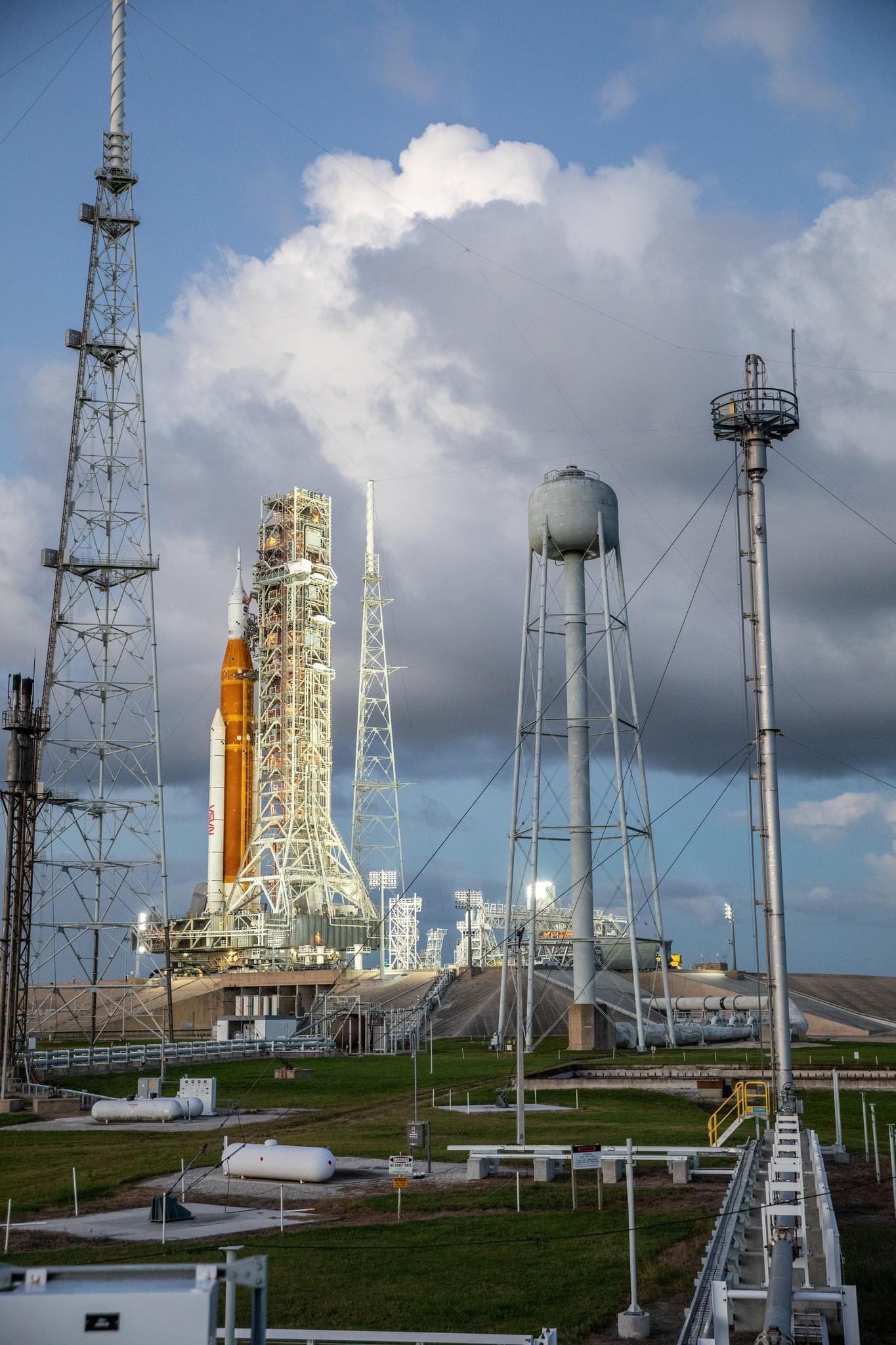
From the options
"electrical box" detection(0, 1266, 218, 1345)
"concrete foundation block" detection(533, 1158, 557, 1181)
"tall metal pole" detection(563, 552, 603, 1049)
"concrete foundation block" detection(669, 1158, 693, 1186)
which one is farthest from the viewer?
"tall metal pole" detection(563, 552, 603, 1049)

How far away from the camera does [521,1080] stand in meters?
27.9

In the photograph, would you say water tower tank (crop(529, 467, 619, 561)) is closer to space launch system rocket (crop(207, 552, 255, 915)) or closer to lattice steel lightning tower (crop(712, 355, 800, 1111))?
lattice steel lightning tower (crop(712, 355, 800, 1111))

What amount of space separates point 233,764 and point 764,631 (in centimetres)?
8390

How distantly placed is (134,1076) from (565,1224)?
3805 centimetres

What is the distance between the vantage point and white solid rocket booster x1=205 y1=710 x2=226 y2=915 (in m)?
111

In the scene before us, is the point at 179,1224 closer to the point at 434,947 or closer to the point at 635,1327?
the point at 635,1327

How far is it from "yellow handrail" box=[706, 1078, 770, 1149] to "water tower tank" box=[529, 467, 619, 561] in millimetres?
27851

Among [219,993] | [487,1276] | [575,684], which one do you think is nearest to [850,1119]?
[487,1276]

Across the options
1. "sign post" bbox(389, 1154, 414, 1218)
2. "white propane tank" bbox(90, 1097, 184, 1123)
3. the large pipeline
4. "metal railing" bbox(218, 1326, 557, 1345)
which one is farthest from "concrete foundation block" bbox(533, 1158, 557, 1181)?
"white propane tank" bbox(90, 1097, 184, 1123)

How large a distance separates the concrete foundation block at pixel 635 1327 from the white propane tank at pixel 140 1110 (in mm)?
29884

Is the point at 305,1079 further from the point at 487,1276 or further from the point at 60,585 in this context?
the point at 487,1276

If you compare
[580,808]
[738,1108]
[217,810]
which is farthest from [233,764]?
[738,1108]

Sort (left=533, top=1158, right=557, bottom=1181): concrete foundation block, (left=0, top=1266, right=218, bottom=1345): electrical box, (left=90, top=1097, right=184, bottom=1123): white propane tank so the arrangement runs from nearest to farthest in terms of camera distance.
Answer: (left=0, top=1266, right=218, bottom=1345): electrical box, (left=533, top=1158, right=557, bottom=1181): concrete foundation block, (left=90, top=1097, right=184, bottom=1123): white propane tank

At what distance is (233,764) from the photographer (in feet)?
369
